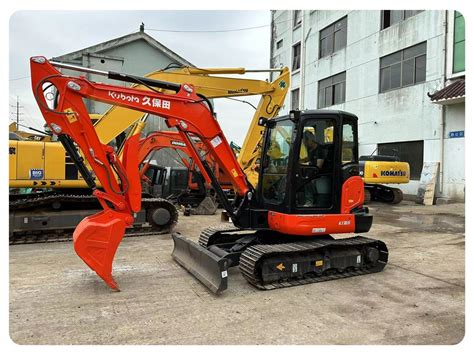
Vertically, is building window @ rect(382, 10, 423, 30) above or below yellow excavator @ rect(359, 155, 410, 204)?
above

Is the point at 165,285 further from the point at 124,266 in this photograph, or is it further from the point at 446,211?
the point at 446,211

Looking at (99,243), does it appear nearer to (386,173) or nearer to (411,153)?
(386,173)

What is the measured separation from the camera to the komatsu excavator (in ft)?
16.0

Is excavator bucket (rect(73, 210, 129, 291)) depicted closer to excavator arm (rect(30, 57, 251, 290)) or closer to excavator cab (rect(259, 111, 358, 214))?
excavator arm (rect(30, 57, 251, 290))

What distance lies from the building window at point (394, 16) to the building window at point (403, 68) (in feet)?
4.61

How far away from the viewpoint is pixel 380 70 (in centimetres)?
1830

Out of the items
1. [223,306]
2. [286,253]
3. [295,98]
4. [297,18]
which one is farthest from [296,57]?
[223,306]

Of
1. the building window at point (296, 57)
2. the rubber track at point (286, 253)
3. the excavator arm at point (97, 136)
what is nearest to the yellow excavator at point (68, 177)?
the excavator arm at point (97, 136)

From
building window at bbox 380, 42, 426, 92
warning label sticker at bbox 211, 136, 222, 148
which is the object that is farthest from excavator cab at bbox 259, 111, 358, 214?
building window at bbox 380, 42, 426, 92

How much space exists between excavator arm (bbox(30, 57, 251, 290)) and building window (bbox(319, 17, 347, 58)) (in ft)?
57.8

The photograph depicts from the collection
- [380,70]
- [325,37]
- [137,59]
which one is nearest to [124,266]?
[137,59]

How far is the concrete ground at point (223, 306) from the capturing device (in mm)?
3701

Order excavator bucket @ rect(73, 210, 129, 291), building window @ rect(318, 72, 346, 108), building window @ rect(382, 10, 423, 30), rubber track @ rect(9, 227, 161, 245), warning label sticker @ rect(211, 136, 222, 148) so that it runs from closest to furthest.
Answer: excavator bucket @ rect(73, 210, 129, 291) → warning label sticker @ rect(211, 136, 222, 148) → rubber track @ rect(9, 227, 161, 245) → building window @ rect(382, 10, 423, 30) → building window @ rect(318, 72, 346, 108)

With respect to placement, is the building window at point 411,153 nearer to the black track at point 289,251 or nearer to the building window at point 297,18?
the building window at point 297,18
